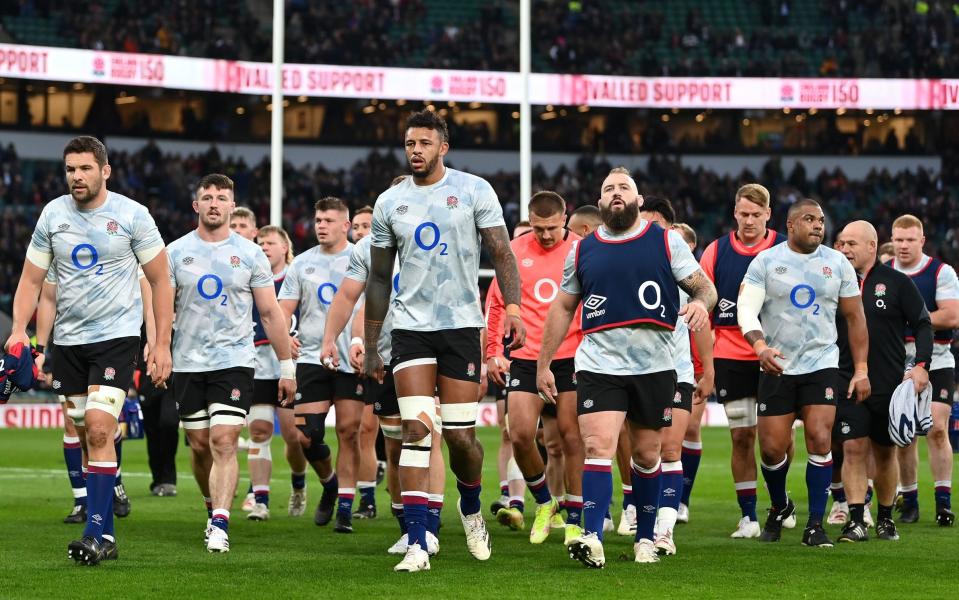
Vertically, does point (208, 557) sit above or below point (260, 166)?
below

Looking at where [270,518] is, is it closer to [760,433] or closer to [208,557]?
[208,557]

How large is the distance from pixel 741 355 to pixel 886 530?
166cm

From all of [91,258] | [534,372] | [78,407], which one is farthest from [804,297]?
[78,407]

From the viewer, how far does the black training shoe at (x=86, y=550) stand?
8219mm

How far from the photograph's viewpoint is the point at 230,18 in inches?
1628

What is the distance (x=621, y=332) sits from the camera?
833 centimetres

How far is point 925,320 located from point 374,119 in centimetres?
3479

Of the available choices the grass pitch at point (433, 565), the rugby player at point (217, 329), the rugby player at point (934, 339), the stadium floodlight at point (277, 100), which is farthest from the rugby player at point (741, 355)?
the stadium floodlight at point (277, 100)

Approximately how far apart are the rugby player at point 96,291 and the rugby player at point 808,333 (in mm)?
4020

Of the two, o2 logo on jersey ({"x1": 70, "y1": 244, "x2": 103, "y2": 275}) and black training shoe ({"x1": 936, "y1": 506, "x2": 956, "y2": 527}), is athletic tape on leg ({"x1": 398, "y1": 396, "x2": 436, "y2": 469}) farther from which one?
black training shoe ({"x1": 936, "y1": 506, "x2": 956, "y2": 527})

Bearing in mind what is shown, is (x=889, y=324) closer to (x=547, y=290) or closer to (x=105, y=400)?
(x=547, y=290)

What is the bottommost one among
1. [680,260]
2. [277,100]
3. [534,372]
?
[534,372]

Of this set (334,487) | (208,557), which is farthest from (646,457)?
(334,487)

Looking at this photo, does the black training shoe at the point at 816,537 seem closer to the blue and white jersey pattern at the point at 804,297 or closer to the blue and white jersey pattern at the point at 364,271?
the blue and white jersey pattern at the point at 804,297
